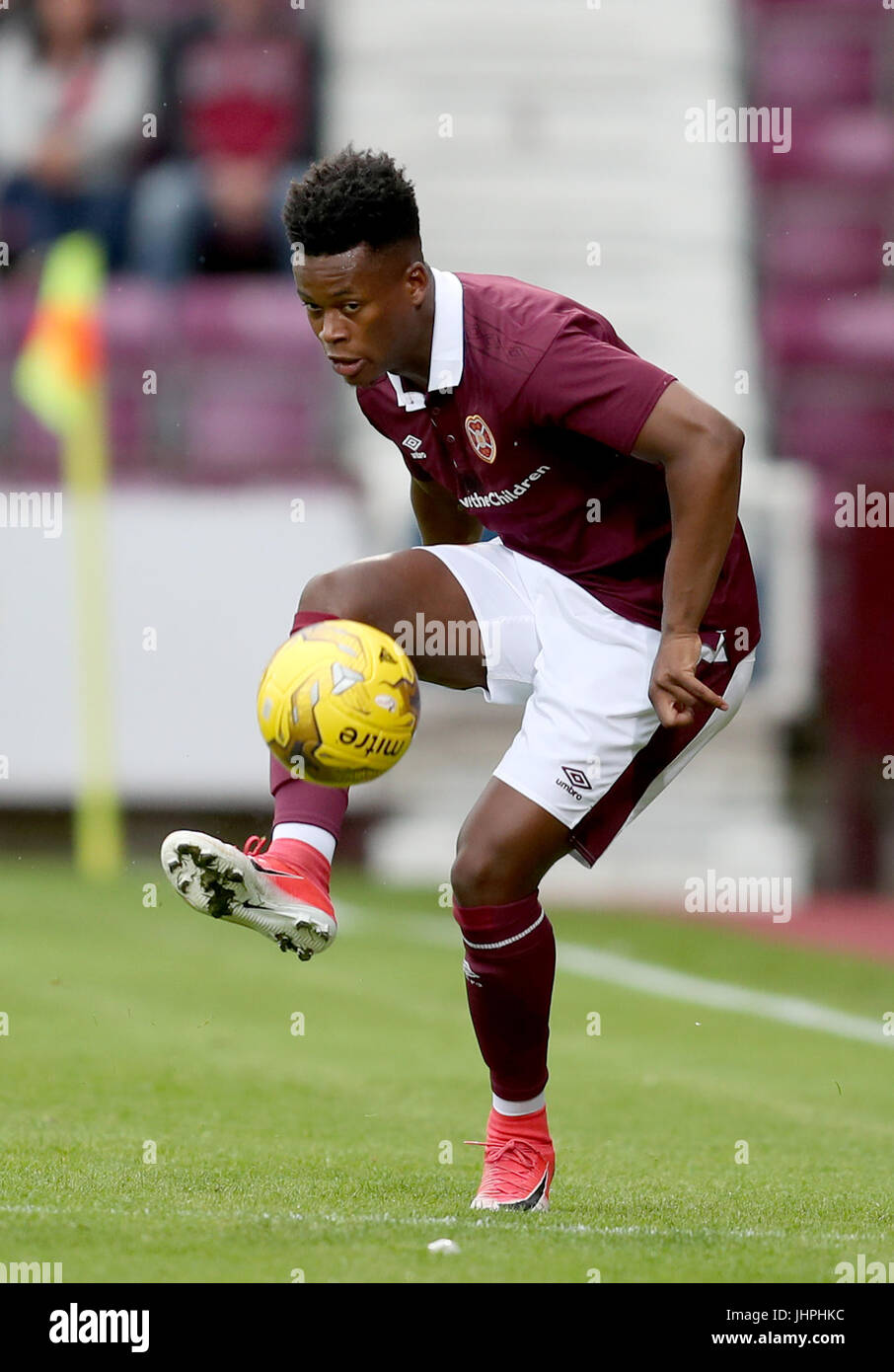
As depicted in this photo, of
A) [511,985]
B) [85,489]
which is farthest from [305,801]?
[85,489]

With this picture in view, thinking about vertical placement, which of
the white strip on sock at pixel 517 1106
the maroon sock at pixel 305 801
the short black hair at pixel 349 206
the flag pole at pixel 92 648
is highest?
the short black hair at pixel 349 206

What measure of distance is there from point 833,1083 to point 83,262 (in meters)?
7.43

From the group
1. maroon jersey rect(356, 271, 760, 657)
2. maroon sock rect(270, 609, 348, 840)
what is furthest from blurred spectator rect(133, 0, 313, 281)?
maroon sock rect(270, 609, 348, 840)

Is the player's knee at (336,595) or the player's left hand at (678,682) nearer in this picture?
the player's left hand at (678,682)

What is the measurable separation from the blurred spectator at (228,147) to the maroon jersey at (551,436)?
Answer: 29.4 ft

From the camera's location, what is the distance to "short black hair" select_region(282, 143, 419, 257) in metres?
4.42

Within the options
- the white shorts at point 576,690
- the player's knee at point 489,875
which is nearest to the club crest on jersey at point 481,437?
the white shorts at point 576,690

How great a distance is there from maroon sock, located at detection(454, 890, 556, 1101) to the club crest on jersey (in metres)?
0.94

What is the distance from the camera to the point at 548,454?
4629 mm

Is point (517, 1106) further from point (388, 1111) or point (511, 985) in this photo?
point (388, 1111)

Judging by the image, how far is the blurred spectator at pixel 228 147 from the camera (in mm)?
13508

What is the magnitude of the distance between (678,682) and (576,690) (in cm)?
32

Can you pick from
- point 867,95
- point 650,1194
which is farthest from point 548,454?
point 867,95

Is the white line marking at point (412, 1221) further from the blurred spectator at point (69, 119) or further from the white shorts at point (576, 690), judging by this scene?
the blurred spectator at point (69, 119)
